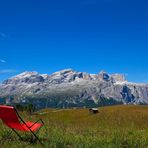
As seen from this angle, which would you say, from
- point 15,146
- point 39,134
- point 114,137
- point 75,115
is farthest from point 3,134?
point 75,115

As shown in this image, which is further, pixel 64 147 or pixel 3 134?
pixel 3 134

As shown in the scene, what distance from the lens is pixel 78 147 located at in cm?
1369

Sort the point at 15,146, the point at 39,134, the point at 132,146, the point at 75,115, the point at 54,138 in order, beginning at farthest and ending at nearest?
the point at 75,115
the point at 39,134
the point at 54,138
the point at 132,146
the point at 15,146

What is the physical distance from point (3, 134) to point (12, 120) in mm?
2889

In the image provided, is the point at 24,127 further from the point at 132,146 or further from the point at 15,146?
the point at 132,146

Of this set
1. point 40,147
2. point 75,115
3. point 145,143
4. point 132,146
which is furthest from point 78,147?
point 75,115

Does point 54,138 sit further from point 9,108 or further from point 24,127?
point 9,108

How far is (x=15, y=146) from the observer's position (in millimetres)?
12648

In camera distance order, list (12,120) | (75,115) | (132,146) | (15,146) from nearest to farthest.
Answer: (15,146)
(12,120)
(132,146)
(75,115)

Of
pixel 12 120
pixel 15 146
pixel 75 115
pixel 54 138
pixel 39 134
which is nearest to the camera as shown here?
pixel 15 146

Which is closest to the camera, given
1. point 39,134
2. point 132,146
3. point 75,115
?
point 132,146

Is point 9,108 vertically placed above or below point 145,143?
above

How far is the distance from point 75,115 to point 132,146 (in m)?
78.9

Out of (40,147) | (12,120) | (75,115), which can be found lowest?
(40,147)
